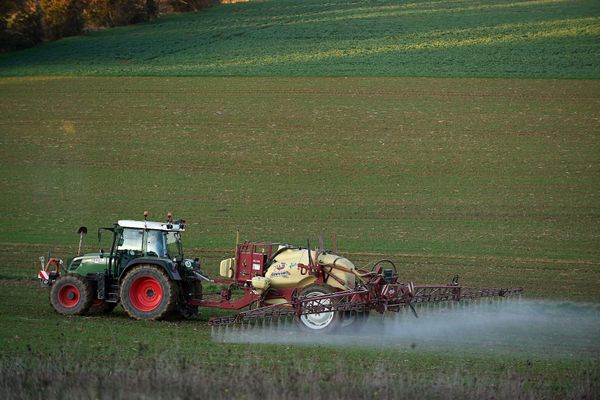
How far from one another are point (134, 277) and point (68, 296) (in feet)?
5.06

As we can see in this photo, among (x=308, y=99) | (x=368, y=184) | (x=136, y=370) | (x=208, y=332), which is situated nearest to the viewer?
(x=136, y=370)

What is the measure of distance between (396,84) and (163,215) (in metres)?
18.8

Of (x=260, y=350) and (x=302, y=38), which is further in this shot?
(x=302, y=38)

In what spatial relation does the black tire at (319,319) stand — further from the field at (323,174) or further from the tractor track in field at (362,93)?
the tractor track in field at (362,93)

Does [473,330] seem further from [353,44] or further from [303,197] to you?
[353,44]

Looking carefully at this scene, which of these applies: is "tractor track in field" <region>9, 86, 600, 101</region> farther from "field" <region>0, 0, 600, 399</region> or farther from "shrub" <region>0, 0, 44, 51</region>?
"shrub" <region>0, 0, 44, 51</region>

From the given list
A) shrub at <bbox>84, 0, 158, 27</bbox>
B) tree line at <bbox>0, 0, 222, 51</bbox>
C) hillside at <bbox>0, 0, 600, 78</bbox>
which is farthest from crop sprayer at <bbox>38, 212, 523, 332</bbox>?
shrub at <bbox>84, 0, 158, 27</bbox>

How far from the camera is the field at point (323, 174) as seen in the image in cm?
1225

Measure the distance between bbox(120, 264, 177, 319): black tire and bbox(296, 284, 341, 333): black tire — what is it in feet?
7.69

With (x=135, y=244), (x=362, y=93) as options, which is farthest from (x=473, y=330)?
(x=362, y=93)

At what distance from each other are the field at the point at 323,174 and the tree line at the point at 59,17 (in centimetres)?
128

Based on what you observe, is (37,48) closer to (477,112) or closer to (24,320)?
(477,112)

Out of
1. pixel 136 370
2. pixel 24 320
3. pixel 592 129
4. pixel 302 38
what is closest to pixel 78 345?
pixel 136 370

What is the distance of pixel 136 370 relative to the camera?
11289mm
